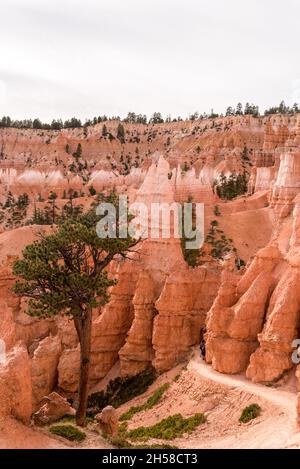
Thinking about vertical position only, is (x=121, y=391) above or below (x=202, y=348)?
below

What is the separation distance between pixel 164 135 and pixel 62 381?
112 metres

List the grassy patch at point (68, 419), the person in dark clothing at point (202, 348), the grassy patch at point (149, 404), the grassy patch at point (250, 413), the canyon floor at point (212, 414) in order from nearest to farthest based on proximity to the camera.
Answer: the canyon floor at point (212, 414), the grassy patch at point (250, 413), the grassy patch at point (68, 419), the grassy patch at point (149, 404), the person in dark clothing at point (202, 348)

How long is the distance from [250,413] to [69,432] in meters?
5.64

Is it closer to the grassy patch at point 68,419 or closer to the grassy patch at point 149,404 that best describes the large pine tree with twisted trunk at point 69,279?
the grassy patch at point 68,419

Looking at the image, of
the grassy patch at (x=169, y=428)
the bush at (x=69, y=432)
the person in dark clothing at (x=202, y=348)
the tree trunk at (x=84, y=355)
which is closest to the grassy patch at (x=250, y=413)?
the grassy patch at (x=169, y=428)

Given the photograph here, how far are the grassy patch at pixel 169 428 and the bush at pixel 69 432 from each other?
2884 millimetres

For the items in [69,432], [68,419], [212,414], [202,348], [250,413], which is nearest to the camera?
[69,432]

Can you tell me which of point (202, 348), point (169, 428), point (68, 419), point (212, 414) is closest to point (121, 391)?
point (202, 348)

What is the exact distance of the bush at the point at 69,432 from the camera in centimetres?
1638

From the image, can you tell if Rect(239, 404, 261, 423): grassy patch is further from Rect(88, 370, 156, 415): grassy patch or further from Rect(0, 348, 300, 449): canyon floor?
Rect(88, 370, 156, 415): grassy patch

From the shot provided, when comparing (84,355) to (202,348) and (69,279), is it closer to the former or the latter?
(69,279)

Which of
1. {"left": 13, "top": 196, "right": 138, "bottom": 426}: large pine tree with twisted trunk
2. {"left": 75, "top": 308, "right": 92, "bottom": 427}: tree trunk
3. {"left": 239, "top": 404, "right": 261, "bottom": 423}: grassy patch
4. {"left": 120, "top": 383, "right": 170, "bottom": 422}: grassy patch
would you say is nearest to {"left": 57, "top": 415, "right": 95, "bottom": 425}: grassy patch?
{"left": 75, "top": 308, "right": 92, "bottom": 427}: tree trunk

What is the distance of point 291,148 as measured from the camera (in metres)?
52.8

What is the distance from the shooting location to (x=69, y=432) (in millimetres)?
16641
